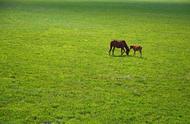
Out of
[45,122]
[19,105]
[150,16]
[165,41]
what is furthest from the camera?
[150,16]

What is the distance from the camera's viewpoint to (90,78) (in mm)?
16219

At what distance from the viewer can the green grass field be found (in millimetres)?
11992

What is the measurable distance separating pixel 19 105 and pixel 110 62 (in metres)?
A: 7.64

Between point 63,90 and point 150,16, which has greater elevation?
point 150,16

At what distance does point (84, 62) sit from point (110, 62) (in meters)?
1.21

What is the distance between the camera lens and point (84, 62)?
19453 millimetres

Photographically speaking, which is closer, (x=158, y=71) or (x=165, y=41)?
(x=158, y=71)

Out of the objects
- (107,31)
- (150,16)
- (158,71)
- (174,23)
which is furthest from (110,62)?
(150,16)

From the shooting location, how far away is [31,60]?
1950 centimetres

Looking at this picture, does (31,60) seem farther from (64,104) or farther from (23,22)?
(23,22)

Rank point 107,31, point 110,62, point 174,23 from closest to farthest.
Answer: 1. point 110,62
2. point 107,31
3. point 174,23

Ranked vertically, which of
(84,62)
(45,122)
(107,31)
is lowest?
(45,122)

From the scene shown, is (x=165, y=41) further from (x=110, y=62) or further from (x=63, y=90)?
(x=63, y=90)

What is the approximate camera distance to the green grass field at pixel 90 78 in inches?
472
